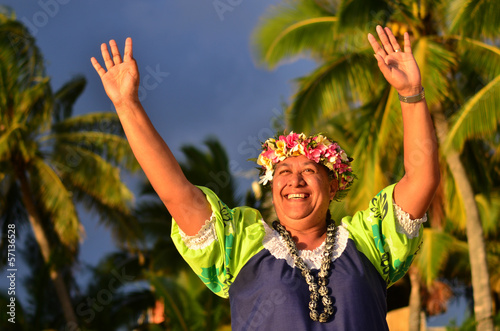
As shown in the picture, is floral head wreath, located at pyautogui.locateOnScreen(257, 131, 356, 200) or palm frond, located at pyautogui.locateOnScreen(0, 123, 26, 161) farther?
palm frond, located at pyautogui.locateOnScreen(0, 123, 26, 161)

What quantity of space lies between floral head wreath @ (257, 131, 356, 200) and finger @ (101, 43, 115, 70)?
0.87 metres

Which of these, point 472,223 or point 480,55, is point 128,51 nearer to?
point 480,55

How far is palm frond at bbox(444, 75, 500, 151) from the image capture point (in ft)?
31.0

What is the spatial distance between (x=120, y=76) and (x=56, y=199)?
12.3 m

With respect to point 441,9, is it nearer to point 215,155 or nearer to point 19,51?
point 215,155

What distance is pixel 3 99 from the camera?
14359mm

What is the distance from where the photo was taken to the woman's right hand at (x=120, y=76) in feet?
8.90

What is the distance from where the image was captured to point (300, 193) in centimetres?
295

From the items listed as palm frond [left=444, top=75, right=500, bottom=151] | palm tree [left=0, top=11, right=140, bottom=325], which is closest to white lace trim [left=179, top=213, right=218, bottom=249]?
palm frond [left=444, top=75, right=500, bottom=151]

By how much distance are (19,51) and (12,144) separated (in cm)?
208

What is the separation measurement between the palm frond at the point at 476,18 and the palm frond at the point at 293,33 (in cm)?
259

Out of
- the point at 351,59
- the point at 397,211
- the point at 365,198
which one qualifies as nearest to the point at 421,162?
the point at 397,211

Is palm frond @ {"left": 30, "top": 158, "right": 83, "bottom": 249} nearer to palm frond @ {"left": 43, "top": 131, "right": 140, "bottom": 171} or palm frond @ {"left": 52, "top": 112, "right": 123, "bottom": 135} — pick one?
palm frond @ {"left": 43, "top": 131, "right": 140, "bottom": 171}

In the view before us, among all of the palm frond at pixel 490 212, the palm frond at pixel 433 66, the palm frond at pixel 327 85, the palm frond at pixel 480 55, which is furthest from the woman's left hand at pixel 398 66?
the palm frond at pixel 490 212
